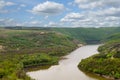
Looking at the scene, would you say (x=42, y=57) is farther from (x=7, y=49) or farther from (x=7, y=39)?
(x=7, y=39)

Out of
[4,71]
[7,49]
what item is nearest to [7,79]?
[4,71]

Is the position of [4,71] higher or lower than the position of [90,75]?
higher

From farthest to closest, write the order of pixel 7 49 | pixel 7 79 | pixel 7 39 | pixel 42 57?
1. pixel 7 39
2. pixel 7 49
3. pixel 42 57
4. pixel 7 79

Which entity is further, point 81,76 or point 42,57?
point 42,57

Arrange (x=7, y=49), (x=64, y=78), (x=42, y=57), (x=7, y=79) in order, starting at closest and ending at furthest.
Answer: (x=7, y=79)
(x=64, y=78)
(x=42, y=57)
(x=7, y=49)

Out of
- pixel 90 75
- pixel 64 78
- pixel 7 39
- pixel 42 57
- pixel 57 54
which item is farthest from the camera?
pixel 7 39

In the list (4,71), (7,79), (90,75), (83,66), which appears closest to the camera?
(7,79)

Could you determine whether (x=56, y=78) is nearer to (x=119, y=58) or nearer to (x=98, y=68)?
(x=98, y=68)

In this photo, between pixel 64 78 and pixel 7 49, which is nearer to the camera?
pixel 64 78

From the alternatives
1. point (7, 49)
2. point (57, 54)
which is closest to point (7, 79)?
point (57, 54)
